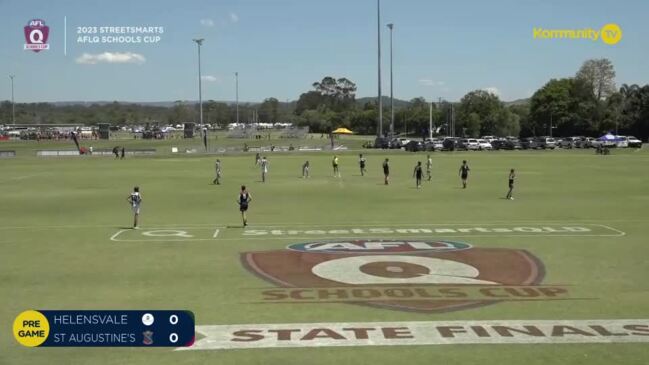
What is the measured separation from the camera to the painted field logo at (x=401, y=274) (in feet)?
51.4

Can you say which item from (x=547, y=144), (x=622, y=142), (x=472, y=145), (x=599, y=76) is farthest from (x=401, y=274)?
(x=599, y=76)

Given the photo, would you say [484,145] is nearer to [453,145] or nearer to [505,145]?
[505,145]

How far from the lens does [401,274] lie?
1814cm

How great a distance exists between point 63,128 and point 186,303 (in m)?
184

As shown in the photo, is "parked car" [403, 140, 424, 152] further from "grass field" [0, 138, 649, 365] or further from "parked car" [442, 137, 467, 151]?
"grass field" [0, 138, 649, 365]

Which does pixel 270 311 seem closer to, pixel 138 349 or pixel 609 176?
pixel 138 349

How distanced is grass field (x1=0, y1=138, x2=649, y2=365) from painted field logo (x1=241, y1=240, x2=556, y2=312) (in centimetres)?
54

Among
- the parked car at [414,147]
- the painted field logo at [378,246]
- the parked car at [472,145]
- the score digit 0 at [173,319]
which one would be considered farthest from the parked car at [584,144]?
the score digit 0 at [173,319]

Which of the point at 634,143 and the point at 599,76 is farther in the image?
the point at 599,76

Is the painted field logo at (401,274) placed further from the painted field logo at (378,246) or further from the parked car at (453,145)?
the parked car at (453,145)

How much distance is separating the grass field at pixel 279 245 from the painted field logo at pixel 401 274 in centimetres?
54

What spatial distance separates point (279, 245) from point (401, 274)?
617cm

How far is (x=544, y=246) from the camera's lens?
22.4 metres

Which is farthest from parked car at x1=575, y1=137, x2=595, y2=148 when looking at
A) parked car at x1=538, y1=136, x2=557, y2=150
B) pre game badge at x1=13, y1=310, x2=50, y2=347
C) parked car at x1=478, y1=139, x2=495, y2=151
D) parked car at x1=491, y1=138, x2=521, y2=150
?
pre game badge at x1=13, y1=310, x2=50, y2=347
